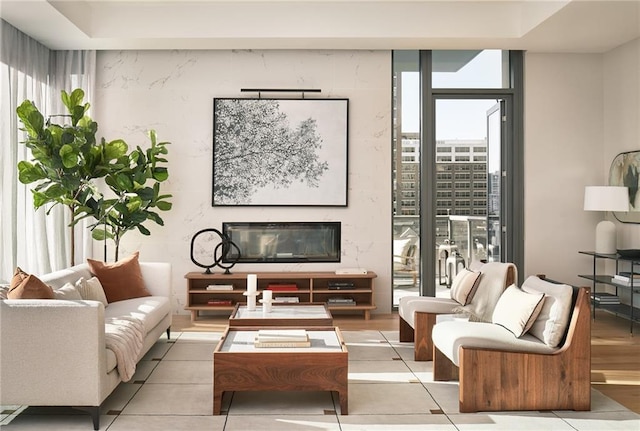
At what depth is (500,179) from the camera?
267 inches

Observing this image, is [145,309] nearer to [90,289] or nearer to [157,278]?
[90,289]

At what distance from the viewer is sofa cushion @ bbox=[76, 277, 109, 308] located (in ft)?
13.8

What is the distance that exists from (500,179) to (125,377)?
4.76 m

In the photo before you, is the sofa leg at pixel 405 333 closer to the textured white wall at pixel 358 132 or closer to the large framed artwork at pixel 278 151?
the textured white wall at pixel 358 132

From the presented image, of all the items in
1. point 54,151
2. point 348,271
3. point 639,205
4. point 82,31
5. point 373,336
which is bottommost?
point 373,336

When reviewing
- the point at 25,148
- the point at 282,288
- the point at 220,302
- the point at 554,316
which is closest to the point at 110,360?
the point at 554,316

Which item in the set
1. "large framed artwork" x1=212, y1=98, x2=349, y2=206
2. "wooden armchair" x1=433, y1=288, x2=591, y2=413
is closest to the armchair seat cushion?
"wooden armchair" x1=433, y1=288, x2=591, y2=413

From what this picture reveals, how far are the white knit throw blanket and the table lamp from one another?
4.61m

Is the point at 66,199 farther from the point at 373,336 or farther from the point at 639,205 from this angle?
the point at 639,205

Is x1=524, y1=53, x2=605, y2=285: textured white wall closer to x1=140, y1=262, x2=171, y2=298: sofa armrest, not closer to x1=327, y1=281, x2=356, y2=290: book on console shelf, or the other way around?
x1=327, y1=281, x2=356, y2=290: book on console shelf

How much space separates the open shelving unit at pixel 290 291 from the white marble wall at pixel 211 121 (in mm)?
208

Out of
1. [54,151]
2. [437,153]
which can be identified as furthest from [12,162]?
[437,153]

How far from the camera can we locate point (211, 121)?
257 inches

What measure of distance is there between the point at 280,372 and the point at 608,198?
4.21 meters
